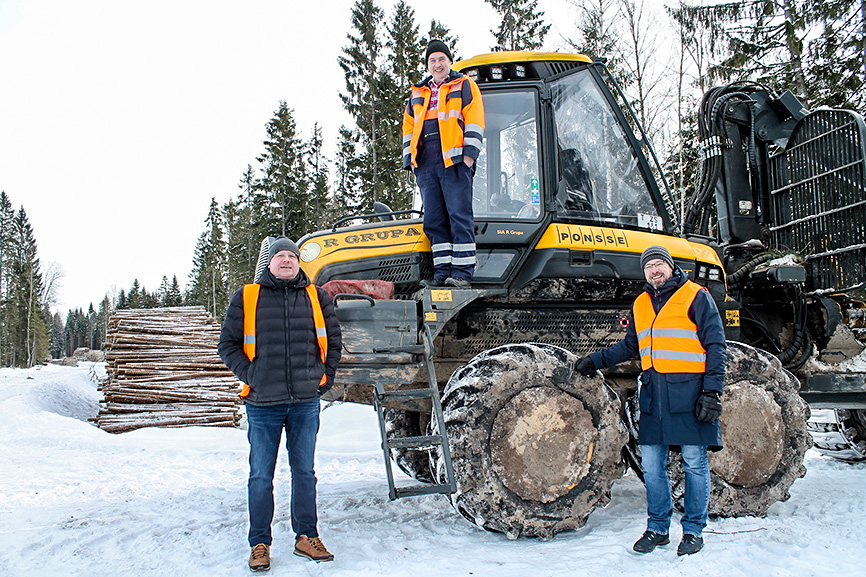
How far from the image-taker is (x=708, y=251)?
5.29 m

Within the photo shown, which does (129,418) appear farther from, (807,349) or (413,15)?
(413,15)

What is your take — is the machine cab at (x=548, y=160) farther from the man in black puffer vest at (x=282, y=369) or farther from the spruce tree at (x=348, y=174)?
the spruce tree at (x=348, y=174)

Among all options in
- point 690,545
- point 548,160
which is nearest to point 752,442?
point 690,545

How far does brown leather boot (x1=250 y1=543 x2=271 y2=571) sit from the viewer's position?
11.1 ft

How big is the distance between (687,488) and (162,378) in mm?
9593

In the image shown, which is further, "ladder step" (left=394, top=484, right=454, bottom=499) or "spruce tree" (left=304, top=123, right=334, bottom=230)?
"spruce tree" (left=304, top=123, right=334, bottom=230)

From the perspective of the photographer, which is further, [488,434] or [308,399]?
[488,434]

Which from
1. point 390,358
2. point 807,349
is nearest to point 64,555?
point 390,358

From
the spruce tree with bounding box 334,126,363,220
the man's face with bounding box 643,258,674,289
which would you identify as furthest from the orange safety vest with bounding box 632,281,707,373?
the spruce tree with bounding box 334,126,363,220

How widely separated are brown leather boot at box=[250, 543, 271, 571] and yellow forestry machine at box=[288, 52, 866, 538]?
821 mm

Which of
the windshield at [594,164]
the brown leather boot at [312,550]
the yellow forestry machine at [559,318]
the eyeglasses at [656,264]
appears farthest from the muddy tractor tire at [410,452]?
the eyeglasses at [656,264]

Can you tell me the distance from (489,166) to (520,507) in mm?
2596

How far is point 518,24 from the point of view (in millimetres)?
23328

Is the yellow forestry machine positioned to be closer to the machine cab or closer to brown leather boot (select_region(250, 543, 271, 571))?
the machine cab
